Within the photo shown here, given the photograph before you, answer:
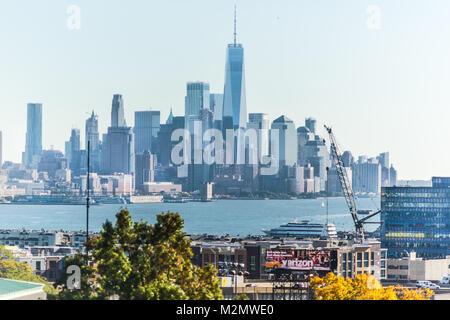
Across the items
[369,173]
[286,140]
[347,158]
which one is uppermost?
[286,140]

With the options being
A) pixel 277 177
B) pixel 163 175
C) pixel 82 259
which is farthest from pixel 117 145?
pixel 82 259

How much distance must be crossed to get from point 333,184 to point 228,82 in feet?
56.4

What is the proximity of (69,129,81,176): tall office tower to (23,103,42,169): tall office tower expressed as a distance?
3.83m

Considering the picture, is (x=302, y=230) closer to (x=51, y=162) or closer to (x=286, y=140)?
(x=286, y=140)

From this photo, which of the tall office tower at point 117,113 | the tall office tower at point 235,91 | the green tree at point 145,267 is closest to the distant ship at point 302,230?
the green tree at point 145,267

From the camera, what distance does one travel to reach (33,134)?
112438 millimetres

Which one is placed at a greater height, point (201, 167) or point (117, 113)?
point (117, 113)

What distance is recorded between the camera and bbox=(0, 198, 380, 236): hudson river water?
214ft

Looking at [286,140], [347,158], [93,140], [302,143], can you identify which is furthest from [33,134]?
[347,158]

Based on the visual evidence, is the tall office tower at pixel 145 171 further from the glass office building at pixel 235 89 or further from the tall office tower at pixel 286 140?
the tall office tower at pixel 286 140

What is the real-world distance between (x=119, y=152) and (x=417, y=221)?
83.1 meters

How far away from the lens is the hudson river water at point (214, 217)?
65.4m

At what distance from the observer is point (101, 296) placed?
914 cm
